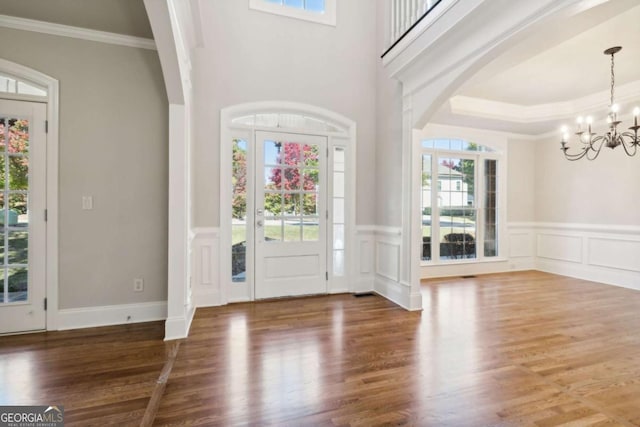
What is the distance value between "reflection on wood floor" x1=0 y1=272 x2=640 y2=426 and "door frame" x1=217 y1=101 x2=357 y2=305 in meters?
0.41

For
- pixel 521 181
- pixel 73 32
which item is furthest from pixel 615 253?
pixel 73 32

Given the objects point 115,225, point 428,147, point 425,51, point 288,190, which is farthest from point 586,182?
point 115,225

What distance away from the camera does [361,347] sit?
8.53 ft

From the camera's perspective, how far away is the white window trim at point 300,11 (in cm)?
383

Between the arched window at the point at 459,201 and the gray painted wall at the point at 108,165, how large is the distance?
159 inches

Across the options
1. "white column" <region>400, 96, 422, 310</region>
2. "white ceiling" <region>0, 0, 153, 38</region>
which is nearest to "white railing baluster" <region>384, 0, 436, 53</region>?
"white column" <region>400, 96, 422, 310</region>

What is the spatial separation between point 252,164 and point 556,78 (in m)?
4.21

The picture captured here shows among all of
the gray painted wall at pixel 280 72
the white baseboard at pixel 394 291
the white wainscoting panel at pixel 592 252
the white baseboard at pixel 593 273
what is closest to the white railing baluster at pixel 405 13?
the gray painted wall at pixel 280 72

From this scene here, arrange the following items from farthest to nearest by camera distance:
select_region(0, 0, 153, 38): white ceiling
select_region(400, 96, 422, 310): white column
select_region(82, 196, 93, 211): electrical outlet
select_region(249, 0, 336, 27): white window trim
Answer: select_region(249, 0, 336, 27): white window trim, select_region(400, 96, 422, 310): white column, select_region(82, 196, 93, 211): electrical outlet, select_region(0, 0, 153, 38): white ceiling

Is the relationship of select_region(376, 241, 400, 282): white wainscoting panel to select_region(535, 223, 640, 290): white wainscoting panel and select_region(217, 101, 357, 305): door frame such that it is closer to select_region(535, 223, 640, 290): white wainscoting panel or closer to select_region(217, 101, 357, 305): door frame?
select_region(217, 101, 357, 305): door frame

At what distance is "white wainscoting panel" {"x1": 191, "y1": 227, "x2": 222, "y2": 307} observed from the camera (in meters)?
3.60

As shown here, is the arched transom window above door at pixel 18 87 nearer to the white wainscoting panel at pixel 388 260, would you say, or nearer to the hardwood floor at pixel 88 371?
the hardwood floor at pixel 88 371

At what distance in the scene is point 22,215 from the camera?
2.82 m

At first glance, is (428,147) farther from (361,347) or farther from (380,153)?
(361,347)
